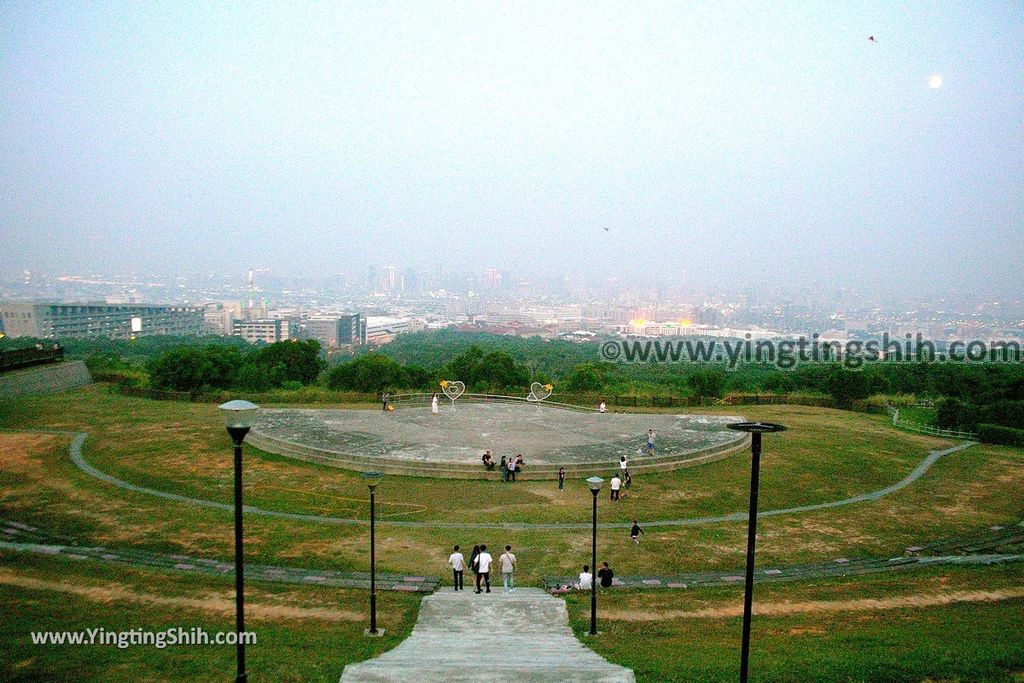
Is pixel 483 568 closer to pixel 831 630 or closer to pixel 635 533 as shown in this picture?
pixel 635 533

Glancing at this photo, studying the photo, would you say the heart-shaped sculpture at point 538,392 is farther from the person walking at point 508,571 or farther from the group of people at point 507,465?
the person walking at point 508,571

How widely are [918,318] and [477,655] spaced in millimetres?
187869

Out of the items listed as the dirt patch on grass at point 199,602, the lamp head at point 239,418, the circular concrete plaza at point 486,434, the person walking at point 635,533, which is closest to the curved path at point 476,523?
the person walking at point 635,533

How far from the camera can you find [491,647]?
11414 millimetres

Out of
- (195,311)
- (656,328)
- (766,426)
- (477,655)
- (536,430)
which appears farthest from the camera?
(195,311)

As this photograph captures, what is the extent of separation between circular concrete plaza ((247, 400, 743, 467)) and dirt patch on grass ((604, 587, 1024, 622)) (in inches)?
471

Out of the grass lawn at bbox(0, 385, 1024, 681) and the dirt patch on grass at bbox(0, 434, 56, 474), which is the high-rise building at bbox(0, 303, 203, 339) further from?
the grass lawn at bbox(0, 385, 1024, 681)

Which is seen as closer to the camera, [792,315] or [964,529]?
[964,529]

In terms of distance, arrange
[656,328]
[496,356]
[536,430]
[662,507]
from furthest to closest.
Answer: [656,328]
[496,356]
[536,430]
[662,507]

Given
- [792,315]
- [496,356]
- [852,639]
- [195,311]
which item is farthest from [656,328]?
[852,639]

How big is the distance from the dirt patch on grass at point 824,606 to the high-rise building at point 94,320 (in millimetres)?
157998

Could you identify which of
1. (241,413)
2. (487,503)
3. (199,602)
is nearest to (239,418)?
(241,413)

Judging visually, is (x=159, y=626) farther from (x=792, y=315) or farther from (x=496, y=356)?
(x=792, y=315)

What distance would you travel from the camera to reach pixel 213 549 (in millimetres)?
17578
